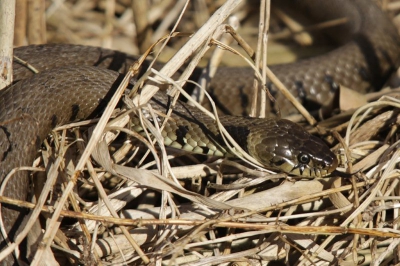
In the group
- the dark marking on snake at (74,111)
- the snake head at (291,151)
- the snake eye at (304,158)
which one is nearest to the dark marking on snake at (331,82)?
the snake head at (291,151)

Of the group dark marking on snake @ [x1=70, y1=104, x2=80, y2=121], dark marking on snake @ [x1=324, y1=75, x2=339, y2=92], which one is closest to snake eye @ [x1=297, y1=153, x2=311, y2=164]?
dark marking on snake @ [x1=70, y1=104, x2=80, y2=121]

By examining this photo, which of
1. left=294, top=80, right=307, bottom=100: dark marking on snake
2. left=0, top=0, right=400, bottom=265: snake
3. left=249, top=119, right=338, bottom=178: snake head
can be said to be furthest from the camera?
left=294, top=80, right=307, bottom=100: dark marking on snake

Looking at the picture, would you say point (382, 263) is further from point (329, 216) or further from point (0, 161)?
point (0, 161)

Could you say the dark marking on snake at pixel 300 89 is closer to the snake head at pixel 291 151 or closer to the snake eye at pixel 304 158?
the snake head at pixel 291 151

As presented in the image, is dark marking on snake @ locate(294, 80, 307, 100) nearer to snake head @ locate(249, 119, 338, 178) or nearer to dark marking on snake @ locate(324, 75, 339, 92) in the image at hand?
dark marking on snake @ locate(324, 75, 339, 92)

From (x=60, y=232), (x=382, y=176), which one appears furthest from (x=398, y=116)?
(x=60, y=232)

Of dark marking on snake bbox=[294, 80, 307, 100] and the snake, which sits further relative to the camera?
dark marking on snake bbox=[294, 80, 307, 100]

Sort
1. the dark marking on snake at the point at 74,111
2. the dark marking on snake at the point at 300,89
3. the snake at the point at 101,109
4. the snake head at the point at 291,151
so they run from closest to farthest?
1. the snake at the point at 101,109
2. the snake head at the point at 291,151
3. the dark marking on snake at the point at 74,111
4. the dark marking on snake at the point at 300,89

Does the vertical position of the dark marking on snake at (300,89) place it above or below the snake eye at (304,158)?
above

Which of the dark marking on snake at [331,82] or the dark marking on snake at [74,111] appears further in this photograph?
the dark marking on snake at [331,82]
